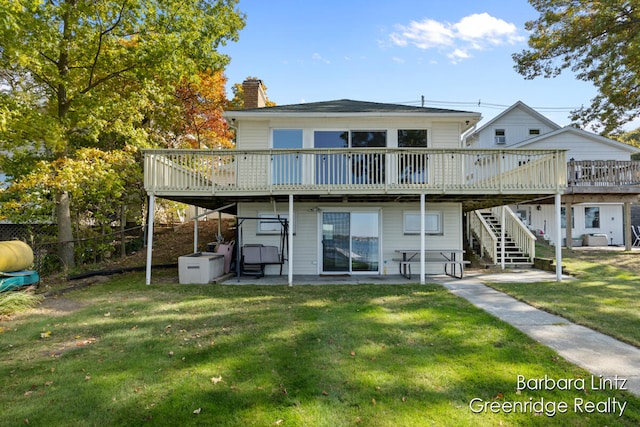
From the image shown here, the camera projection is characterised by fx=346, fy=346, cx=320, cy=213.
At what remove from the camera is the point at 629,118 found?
19.0 metres

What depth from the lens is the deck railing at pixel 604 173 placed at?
15047mm

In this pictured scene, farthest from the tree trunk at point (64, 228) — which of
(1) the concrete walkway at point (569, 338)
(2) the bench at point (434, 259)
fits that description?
(1) the concrete walkway at point (569, 338)

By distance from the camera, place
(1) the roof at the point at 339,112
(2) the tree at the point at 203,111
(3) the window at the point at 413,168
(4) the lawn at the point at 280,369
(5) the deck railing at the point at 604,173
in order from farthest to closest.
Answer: (2) the tree at the point at 203,111, (5) the deck railing at the point at 604,173, (1) the roof at the point at 339,112, (3) the window at the point at 413,168, (4) the lawn at the point at 280,369

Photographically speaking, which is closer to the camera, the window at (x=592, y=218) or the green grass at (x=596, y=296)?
the green grass at (x=596, y=296)

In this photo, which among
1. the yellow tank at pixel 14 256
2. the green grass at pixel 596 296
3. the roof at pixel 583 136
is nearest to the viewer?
the green grass at pixel 596 296

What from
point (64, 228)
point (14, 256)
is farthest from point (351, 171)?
point (64, 228)

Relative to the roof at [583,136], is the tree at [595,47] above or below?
above

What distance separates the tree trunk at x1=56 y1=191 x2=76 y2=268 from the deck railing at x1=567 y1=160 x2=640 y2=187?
64.2ft

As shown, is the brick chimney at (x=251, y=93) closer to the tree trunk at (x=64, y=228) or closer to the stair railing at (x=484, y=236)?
the tree trunk at (x=64, y=228)

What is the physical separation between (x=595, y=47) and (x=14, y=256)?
919 inches

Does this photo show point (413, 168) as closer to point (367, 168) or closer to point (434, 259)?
point (367, 168)

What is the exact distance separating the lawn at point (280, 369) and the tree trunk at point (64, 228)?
5632mm

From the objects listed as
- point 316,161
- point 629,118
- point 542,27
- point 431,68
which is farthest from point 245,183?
point 629,118

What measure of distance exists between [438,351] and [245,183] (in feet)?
22.8
